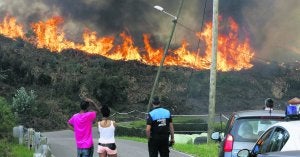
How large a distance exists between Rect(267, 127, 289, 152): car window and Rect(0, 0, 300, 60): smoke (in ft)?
162

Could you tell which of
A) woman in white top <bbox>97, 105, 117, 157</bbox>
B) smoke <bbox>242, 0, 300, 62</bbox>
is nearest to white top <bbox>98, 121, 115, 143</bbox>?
woman in white top <bbox>97, 105, 117, 157</bbox>

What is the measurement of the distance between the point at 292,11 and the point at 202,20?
1075 cm

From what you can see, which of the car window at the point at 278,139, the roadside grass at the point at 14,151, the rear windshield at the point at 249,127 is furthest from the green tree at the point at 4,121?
the car window at the point at 278,139

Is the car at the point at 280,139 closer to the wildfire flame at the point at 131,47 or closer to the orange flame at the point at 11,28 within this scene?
the wildfire flame at the point at 131,47

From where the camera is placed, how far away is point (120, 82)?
154ft

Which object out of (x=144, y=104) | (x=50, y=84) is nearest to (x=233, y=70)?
(x=144, y=104)

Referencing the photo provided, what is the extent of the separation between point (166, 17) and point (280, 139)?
54473 millimetres

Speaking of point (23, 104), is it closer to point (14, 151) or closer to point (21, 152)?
point (14, 151)

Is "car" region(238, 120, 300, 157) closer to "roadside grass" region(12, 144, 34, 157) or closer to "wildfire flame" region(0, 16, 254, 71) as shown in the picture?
"roadside grass" region(12, 144, 34, 157)

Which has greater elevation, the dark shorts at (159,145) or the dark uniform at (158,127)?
the dark uniform at (158,127)

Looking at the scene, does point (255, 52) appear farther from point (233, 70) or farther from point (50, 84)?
point (50, 84)

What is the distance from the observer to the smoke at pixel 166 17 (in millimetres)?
56906

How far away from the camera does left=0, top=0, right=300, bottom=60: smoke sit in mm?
56906

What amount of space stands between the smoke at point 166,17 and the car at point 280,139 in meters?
48.7
